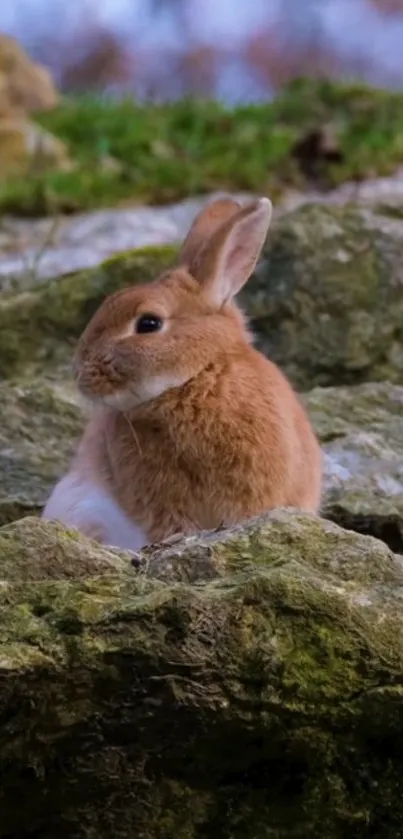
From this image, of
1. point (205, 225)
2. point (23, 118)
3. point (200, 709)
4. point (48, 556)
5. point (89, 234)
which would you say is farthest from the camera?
point (23, 118)

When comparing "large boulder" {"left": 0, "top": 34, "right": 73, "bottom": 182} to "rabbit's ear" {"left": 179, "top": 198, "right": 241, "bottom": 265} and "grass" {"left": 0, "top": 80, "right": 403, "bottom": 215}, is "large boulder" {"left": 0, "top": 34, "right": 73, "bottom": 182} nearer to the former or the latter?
"grass" {"left": 0, "top": 80, "right": 403, "bottom": 215}

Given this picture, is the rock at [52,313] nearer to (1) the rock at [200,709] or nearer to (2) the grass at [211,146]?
(1) the rock at [200,709]

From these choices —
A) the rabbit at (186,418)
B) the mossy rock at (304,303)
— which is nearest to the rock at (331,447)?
the rabbit at (186,418)

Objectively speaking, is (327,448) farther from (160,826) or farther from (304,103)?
(304,103)

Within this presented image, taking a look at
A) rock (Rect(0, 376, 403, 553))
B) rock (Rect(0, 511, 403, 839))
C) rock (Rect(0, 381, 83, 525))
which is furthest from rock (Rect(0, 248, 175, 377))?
rock (Rect(0, 511, 403, 839))

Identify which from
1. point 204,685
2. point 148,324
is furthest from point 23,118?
point 204,685

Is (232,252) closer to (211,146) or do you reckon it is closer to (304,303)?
(304,303)
